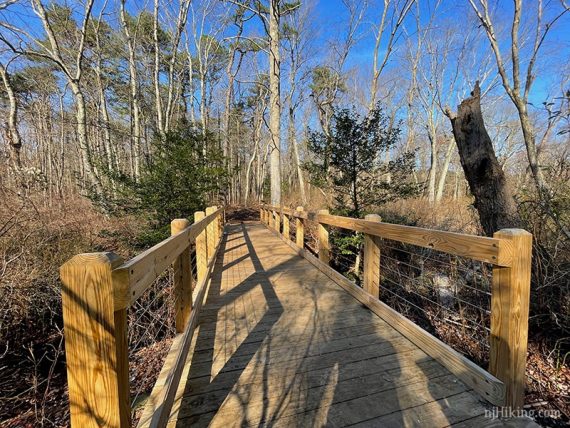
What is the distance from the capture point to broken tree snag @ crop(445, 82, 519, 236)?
3.86 metres

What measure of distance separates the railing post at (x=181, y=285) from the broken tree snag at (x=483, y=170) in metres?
3.90

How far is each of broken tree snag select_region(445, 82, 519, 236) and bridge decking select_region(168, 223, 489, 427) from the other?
2.32 metres

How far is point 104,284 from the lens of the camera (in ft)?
3.21

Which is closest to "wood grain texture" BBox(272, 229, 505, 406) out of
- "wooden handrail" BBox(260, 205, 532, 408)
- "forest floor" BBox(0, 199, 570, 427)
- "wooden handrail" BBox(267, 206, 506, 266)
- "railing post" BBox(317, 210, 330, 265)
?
"wooden handrail" BBox(260, 205, 532, 408)

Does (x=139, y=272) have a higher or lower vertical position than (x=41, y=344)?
higher

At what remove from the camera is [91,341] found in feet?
3.17

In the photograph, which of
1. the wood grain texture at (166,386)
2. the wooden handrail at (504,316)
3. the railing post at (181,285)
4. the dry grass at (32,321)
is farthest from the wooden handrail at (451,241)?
the dry grass at (32,321)

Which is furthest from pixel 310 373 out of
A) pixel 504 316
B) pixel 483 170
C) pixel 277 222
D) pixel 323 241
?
pixel 277 222

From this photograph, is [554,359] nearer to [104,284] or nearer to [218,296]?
[218,296]

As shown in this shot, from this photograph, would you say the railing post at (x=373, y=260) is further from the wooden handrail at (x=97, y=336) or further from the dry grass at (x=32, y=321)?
the dry grass at (x=32, y=321)

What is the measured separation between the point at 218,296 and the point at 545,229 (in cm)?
412

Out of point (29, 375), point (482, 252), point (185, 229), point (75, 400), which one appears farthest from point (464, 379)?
point (29, 375)

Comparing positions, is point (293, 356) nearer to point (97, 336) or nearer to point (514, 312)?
point (514, 312)

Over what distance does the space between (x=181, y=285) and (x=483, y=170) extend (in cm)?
413
